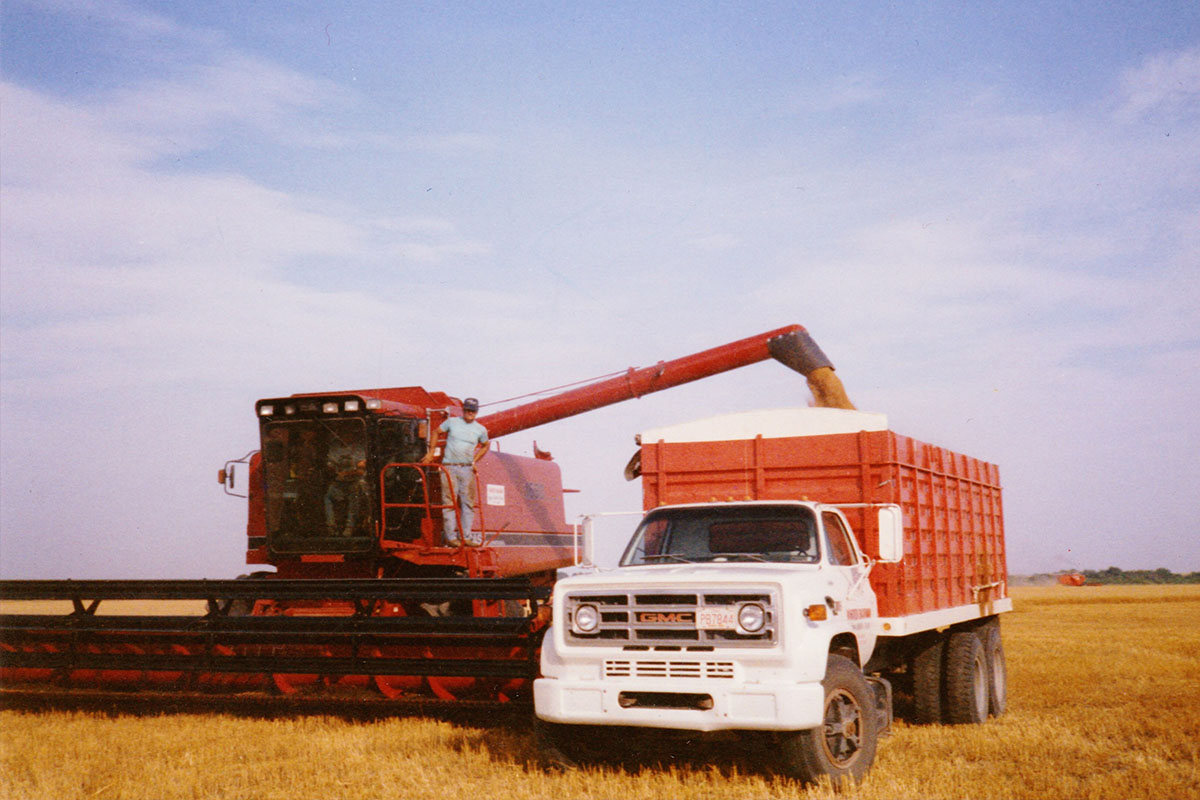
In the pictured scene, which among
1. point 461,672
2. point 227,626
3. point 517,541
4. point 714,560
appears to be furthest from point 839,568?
point 517,541

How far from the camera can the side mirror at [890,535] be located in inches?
335

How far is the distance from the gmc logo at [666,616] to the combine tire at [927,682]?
15.8 feet

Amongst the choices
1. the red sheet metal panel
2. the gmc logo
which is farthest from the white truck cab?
the red sheet metal panel

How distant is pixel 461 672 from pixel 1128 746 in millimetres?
5635

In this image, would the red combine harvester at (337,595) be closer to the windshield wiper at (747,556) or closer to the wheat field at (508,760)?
the wheat field at (508,760)

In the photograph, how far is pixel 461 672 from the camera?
1027 centimetres

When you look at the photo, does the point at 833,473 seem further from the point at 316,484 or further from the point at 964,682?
the point at 316,484

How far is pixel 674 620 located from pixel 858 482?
121 inches

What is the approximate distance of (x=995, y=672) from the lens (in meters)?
12.6

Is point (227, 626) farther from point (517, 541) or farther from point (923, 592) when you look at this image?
point (923, 592)

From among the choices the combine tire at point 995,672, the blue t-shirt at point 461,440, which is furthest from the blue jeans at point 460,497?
the combine tire at point 995,672

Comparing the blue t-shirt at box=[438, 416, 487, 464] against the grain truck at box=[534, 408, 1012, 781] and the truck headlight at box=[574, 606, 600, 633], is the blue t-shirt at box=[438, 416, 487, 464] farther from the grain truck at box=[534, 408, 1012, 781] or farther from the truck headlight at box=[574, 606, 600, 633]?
the truck headlight at box=[574, 606, 600, 633]

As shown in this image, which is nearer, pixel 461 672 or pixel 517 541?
pixel 461 672

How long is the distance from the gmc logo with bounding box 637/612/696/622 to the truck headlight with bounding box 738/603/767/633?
13.0 inches
